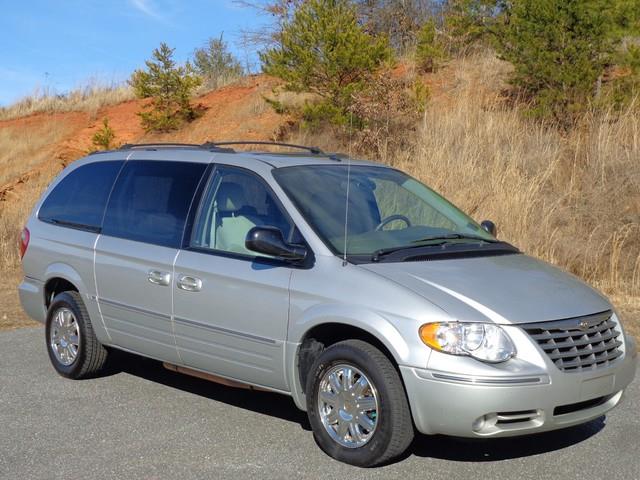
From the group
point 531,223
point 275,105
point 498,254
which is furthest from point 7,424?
point 275,105

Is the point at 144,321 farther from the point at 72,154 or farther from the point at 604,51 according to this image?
the point at 72,154

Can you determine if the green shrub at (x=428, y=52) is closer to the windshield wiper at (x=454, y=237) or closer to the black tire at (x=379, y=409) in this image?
the windshield wiper at (x=454, y=237)

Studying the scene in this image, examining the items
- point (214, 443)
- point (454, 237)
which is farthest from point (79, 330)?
point (454, 237)

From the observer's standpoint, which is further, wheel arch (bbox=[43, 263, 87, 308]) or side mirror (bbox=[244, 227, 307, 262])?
wheel arch (bbox=[43, 263, 87, 308])

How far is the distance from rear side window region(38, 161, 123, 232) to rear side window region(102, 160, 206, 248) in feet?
0.45

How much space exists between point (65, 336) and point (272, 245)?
2.61 meters

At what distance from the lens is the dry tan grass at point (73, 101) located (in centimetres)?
3434

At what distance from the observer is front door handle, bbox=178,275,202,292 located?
584 cm

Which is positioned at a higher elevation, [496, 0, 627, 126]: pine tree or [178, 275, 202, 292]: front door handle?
[496, 0, 627, 126]: pine tree

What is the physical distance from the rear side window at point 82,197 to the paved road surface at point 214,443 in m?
1.30

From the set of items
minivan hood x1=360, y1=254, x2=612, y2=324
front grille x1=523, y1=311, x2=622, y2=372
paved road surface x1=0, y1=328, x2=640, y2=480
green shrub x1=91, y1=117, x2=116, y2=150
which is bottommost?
paved road surface x1=0, y1=328, x2=640, y2=480

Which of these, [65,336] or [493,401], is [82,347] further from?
[493,401]

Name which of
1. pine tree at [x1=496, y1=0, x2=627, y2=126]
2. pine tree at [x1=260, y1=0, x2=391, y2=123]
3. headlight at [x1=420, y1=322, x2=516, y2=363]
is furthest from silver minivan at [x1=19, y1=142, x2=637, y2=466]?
pine tree at [x1=260, y1=0, x2=391, y2=123]

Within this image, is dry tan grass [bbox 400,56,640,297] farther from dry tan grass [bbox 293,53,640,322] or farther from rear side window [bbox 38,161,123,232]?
rear side window [bbox 38,161,123,232]
